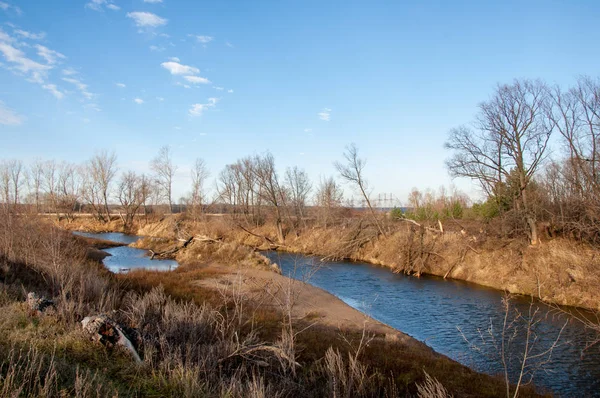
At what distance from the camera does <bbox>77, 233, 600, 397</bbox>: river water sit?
10.5m

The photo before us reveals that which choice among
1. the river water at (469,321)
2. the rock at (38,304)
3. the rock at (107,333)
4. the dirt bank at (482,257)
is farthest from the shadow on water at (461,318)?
the rock at (38,304)

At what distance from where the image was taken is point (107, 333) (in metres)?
6.75

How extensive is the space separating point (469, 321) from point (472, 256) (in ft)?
34.9

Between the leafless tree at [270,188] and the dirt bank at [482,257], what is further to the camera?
the leafless tree at [270,188]

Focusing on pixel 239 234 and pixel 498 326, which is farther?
pixel 239 234

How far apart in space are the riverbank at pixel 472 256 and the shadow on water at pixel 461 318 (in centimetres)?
137

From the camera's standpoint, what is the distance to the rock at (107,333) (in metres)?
6.62

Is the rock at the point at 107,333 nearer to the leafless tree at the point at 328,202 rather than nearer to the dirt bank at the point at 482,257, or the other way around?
the dirt bank at the point at 482,257

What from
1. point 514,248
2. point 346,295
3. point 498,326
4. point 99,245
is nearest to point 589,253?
point 514,248

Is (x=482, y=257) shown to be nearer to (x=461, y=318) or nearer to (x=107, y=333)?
(x=461, y=318)

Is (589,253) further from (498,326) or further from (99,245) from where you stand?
(99,245)

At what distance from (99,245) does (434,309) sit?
34.8 metres

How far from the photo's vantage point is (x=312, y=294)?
18625mm

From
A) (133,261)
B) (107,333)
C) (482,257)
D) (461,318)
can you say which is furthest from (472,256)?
(133,261)
